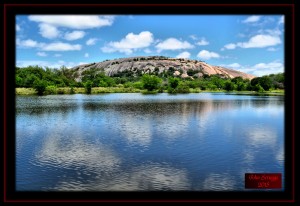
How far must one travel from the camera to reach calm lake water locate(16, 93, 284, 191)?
6090 millimetres

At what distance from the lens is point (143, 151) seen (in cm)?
827

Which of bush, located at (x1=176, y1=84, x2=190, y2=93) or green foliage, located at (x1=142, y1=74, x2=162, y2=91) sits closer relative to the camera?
bush, located at (x1=176, y1=84, x2=190, y2=93)

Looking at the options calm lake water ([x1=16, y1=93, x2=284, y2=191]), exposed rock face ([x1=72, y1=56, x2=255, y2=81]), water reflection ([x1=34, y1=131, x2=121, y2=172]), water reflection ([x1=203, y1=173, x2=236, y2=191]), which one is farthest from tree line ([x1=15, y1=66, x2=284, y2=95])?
water reflection ([x1=203, y1=173, x2=236, y2=191])

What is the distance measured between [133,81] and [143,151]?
35.3 meters

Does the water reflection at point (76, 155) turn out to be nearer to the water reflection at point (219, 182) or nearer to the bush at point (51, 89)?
the water reflection at point (219, 182)

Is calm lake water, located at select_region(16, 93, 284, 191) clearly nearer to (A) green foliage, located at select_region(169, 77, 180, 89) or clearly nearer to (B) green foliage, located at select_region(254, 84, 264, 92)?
(B) green foliage, located at select_region(254, 84, 264, 92)

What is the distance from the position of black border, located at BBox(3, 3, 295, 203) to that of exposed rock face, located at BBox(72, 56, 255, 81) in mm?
42666

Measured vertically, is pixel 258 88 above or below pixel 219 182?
above

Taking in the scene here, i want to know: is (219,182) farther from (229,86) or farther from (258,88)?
(229,86)
